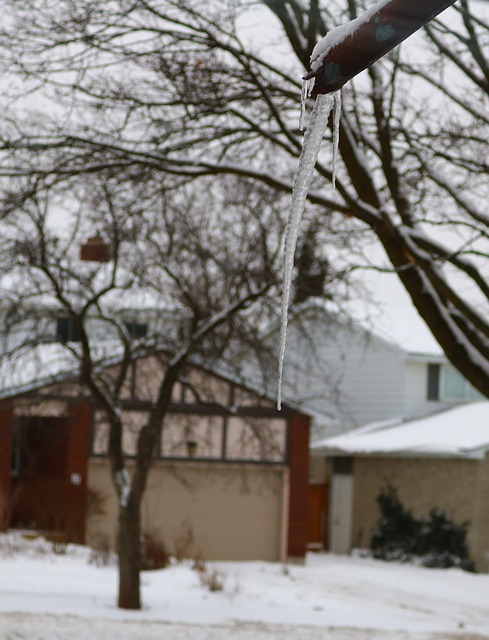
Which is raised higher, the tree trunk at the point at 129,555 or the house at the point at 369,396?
the house at the point at 369,396

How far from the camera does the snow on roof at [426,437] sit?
2920cm

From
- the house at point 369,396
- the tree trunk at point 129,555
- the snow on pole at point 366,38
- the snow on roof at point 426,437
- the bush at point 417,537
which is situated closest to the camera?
the snow on pole at point 366,38

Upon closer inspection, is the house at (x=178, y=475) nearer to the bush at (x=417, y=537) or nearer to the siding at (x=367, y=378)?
the bush at (x=417, y=537)

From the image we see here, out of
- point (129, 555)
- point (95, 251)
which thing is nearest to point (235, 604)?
point (129, 555)

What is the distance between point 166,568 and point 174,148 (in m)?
11.9

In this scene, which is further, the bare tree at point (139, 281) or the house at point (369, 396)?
the house at point (369, 396)

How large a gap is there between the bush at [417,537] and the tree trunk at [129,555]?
15.0m

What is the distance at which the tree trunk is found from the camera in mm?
15711

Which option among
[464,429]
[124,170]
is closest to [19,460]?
[464,429]

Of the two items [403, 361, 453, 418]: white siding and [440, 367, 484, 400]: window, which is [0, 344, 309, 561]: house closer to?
[403, 361, 453, 418]: white siding

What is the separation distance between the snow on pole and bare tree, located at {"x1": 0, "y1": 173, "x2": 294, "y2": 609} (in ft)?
26.3

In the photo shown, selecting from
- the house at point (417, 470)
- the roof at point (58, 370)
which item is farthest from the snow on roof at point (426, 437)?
the roof at point (58, 370)

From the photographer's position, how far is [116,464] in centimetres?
1620

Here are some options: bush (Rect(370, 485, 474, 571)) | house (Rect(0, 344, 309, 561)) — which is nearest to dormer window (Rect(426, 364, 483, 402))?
bush (Rect(370, 485, 474, 571))
